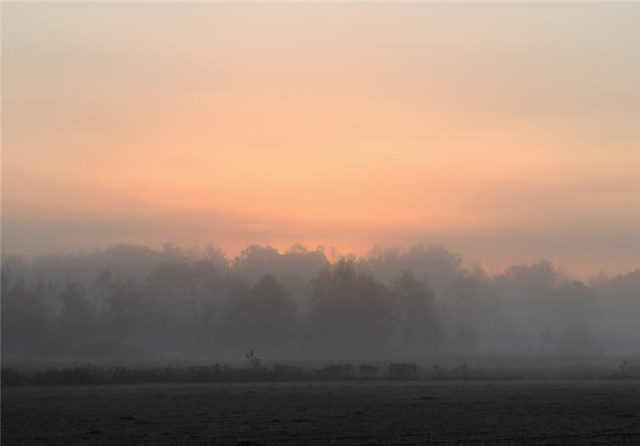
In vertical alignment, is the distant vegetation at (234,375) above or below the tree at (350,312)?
below

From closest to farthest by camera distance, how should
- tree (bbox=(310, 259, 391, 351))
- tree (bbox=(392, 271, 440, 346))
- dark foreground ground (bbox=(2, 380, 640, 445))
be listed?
dark foreground ground (bbox=(2, 380, 640, 445)) < tree (bbox=(310, 259, 391, 351)) < tree (bbox=(392, 271, 440, 346))

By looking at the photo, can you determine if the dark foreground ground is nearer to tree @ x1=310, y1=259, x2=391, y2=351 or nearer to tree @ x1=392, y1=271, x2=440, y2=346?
tree @ x1=310, y1=259, x2=391, y2=351

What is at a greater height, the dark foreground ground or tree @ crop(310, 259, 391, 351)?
tree @ crop(310, 259, 391, 351)

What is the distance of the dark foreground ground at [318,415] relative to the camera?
81.8 feet

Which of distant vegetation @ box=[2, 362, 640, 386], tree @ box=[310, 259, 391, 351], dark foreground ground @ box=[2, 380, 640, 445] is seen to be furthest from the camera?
tree @ box=[310, 259, 391, 351]

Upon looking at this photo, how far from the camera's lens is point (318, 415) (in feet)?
102

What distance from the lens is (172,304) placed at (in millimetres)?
137875

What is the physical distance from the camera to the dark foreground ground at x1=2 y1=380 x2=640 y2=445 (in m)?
24.9

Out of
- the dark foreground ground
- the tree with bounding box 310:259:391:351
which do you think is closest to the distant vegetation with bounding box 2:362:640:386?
the dark foreground ground

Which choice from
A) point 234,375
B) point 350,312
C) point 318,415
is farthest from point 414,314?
point 318,415

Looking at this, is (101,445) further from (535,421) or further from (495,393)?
(495,393)

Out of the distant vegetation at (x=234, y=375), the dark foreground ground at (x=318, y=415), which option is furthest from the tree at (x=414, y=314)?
the dark foreground ground at (x=318, y=415)

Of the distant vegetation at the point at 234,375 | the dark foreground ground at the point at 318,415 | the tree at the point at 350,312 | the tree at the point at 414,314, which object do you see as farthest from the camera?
the tree at the point at 414,314

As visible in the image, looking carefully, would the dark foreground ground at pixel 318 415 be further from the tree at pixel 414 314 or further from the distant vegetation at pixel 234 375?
the tree at pixel 414 314
